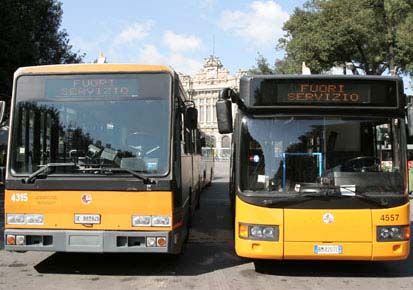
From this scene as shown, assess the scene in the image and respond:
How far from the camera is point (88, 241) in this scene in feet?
26.1

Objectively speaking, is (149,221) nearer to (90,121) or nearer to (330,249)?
(90,121)

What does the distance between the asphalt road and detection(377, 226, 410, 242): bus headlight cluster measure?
0.63 m

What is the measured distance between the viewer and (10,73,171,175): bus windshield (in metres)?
8.06

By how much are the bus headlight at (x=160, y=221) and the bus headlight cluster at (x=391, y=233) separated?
9.06 feet

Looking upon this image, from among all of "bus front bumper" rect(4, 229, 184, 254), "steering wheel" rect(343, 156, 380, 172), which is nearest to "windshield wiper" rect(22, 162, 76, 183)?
"bus front bumper" rect(4, 229, 184, 254)

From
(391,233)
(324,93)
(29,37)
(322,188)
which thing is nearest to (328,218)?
(322,188)

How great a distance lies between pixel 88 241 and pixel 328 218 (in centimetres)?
316

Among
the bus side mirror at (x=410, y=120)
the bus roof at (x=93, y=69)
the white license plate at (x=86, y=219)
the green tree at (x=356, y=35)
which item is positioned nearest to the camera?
the white license plate at (x=86, y=219)

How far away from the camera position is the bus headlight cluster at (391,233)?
791 cm

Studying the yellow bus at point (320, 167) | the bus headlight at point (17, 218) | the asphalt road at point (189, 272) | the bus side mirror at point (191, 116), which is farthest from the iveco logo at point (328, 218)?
the bus headlight at point (17, 218)

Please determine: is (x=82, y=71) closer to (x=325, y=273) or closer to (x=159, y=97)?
(x=159, y=97)

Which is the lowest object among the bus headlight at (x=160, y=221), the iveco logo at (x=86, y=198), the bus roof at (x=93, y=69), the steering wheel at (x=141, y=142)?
the bus headlight at (x=160, y=221)

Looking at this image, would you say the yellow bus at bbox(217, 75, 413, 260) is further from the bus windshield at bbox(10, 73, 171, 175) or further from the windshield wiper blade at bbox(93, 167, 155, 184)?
the windshield wiper blade at bbox(93, 167, 155, 184)

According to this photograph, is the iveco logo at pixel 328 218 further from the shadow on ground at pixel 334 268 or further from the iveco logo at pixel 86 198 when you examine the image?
the iveco logo at pixel 86 198
